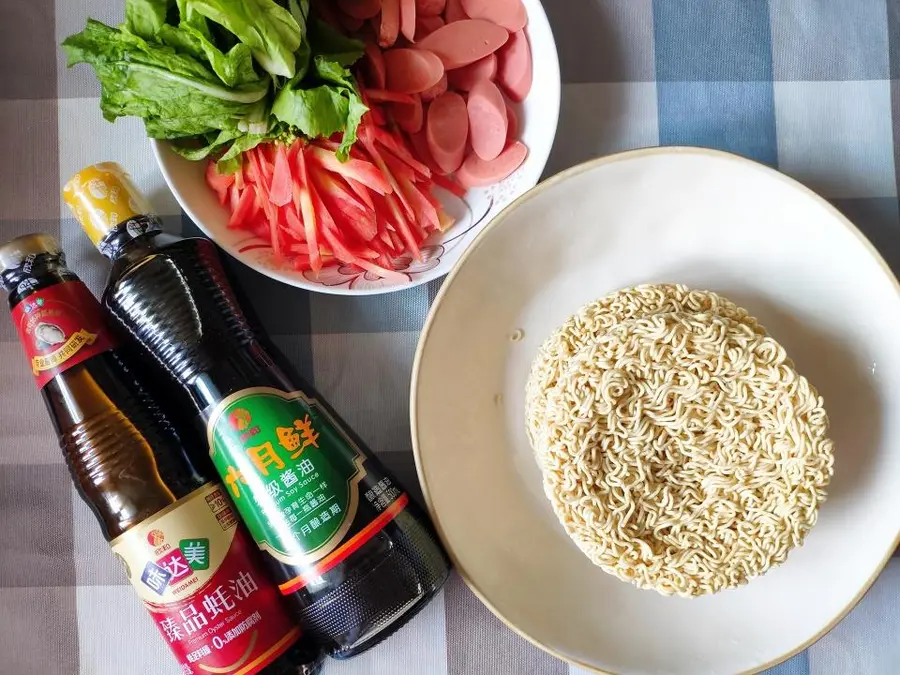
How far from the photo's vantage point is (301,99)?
1014mm

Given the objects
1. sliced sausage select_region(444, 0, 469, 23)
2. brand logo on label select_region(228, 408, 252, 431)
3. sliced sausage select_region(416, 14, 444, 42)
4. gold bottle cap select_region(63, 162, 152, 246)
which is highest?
sliced sausage select_region(444, 0, 469, 23)

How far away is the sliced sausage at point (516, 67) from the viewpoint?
1.16 meters

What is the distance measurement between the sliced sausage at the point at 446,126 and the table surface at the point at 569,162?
0.19m

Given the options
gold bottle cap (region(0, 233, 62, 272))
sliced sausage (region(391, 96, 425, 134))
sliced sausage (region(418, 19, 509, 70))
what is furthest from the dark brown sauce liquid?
sliced sausage (region(418, 19, 509, 70))

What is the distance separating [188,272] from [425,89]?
45 cm

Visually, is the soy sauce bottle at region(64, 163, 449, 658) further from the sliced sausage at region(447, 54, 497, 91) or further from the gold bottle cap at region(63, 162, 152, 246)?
the sliced sausage at region(447, 54, 497, 91)

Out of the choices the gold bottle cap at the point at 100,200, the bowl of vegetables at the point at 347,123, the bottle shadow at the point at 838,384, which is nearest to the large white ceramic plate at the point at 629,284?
the bottle shadow at the point at 838,384

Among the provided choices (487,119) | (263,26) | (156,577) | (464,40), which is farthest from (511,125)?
(156,577)

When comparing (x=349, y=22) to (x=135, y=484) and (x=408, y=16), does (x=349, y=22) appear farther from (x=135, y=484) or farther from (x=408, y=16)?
(x=135, y=484)

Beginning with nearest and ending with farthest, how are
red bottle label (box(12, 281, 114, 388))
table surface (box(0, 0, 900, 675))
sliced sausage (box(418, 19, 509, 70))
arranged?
1. red bottle label (box(12, 281, 114, 388))
2. sliced sausage (box(418, 19, 509, 70))
3. table surface (box(0, 0, 900, 675))

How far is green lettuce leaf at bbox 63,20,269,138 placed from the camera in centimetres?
98

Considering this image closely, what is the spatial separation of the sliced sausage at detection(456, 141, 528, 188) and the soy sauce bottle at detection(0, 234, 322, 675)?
60cm

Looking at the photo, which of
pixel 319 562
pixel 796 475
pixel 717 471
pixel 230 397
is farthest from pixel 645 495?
pixel 230 397

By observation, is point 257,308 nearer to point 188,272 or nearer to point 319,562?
point 188,272
